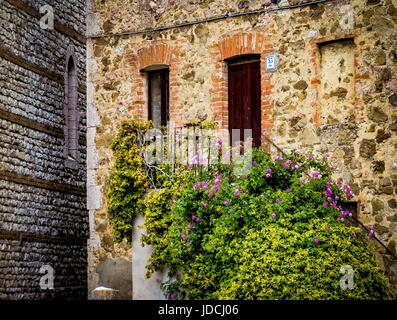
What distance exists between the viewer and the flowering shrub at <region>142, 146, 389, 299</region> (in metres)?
9.61

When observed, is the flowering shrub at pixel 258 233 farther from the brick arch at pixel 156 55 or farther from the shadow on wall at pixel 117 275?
the brick arch at pixel 156 55

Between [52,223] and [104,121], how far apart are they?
7.37 ft

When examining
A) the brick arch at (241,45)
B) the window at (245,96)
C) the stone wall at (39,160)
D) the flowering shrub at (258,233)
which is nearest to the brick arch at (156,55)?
the brick arch at (241,45)

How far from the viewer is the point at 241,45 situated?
12789mm

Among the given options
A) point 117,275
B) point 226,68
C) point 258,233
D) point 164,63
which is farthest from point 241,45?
point 117,275

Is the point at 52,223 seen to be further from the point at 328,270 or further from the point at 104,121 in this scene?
the point at 328,270

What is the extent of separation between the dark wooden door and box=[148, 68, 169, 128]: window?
4.59ft

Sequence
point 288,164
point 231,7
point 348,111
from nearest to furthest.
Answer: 1. point 288,164
2. point 348,111
3. point 231,7

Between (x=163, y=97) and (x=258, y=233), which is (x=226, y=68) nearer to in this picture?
(x=163, y=97)

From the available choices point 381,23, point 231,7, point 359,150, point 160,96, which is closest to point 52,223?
point 160,96

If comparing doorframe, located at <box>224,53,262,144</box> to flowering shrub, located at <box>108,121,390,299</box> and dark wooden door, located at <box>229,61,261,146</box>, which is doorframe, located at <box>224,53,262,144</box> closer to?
dark wooden door, located at <box>229,61,261,146</box>

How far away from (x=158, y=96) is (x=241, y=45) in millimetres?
2075

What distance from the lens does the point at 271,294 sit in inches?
374

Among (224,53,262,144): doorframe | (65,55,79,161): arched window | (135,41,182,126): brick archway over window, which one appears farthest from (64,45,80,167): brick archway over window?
(224,53,262,144): doorframe
